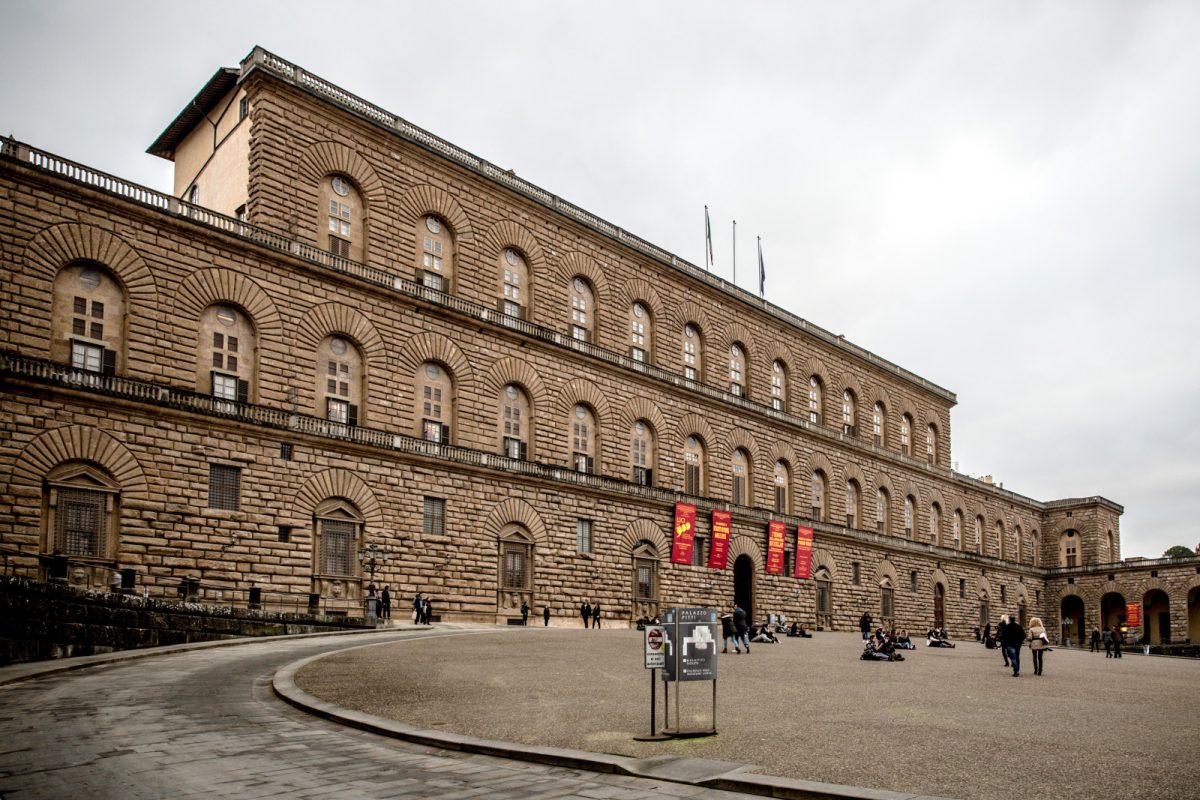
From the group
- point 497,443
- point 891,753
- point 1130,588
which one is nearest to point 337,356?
point 497,443

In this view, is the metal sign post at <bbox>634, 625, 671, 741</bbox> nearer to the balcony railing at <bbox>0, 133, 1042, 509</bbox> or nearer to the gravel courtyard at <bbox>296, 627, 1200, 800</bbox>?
the gravel courtyard at <bbox>296, 627, 1200, 800</bbox>

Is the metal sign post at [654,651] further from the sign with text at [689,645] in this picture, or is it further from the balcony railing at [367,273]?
the balcony railing at [367,273]

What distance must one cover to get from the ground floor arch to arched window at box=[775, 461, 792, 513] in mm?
35579

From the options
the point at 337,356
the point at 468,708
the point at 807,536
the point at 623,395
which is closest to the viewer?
the point at 468,708

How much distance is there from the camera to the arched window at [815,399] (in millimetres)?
53062

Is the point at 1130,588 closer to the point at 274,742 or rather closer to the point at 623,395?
the point at 623,395

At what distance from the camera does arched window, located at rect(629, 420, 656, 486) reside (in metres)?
40.9

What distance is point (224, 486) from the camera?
2692 cm

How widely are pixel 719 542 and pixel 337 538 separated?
19319 millimetres

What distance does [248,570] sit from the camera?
1056 inches

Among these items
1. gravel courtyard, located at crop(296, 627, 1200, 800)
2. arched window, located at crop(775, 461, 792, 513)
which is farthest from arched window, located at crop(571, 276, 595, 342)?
gravel courtyard, located at crop(296, 627, 1200, 800)

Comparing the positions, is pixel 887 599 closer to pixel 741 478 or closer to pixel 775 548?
pixel 775 548

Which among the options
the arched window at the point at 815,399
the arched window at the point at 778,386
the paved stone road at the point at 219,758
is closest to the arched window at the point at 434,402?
the paved stone road at the point at 219,758

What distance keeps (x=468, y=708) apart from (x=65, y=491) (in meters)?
16.3
